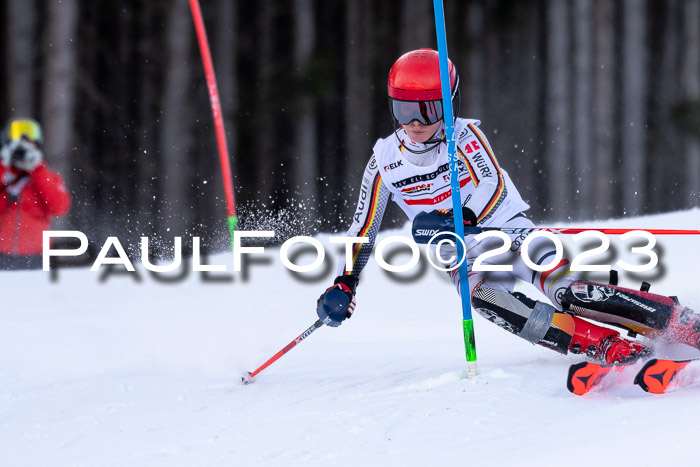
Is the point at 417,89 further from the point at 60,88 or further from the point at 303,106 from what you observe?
the point at 303,106

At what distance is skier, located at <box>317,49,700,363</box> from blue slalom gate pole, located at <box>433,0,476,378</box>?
0.14 metres

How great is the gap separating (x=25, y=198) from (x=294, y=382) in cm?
409

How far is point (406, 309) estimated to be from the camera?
613cm

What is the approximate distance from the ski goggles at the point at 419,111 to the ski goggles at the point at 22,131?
4856mm

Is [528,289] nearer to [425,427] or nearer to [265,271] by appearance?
[265,271]

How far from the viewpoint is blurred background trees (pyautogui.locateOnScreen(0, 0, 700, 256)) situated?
1639cm

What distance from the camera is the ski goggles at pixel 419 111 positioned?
3.96m

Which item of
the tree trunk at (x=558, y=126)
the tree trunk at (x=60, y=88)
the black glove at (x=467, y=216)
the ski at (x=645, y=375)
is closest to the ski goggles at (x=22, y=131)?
the tree trunk at (x=60, y=88)

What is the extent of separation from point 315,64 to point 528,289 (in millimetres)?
10640

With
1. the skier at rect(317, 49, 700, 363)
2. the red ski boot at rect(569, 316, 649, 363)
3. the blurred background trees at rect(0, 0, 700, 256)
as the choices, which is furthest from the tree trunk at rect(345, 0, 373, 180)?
the red ski boot at rect(569, 316, 649, 363)

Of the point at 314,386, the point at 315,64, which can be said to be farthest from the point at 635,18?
the point at 314,386

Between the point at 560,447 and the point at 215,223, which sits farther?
the point at 215,223

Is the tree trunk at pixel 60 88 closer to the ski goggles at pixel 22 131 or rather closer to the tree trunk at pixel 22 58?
the tree trunk at pixel 22 58

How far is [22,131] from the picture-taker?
7.87 meters
